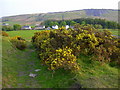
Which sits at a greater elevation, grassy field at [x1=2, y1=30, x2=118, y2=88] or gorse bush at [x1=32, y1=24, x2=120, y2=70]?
gorse bush at [x1=32, y1=24, x2=120, y2=70]

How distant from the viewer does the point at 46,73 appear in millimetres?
18984

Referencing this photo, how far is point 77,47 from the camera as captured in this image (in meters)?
18.6

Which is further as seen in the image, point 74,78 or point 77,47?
point 77,47

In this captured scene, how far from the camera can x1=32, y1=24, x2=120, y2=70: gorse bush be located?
16.6 metres

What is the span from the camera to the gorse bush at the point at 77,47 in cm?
1661

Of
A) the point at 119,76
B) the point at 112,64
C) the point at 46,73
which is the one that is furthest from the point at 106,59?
the point at 46,73

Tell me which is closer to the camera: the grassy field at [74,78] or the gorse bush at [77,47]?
the grassy field at [74,78]

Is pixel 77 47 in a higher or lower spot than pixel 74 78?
higher

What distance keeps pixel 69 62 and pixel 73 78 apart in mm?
1926

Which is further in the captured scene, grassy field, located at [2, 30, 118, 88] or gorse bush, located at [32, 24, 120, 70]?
gorse bush, located at [32, 24, 120, 70]

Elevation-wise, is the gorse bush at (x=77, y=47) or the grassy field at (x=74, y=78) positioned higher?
the gorse bush at (x=77, y=47)

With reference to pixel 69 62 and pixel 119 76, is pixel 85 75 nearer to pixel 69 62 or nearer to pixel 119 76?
pixel 69 62

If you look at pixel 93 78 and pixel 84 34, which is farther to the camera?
pixel 84 34

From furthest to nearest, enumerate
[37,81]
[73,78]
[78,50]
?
1. [78,50]
2. [37,81]
3. [73,78]
